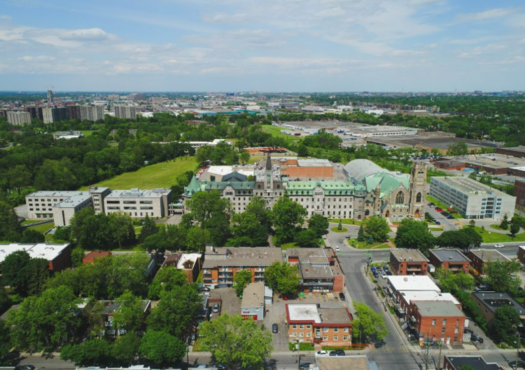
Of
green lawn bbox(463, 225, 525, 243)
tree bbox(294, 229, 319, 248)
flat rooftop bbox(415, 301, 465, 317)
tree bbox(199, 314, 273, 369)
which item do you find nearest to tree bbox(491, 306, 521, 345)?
flat rooftop bbox(415, 301, 465, 317)

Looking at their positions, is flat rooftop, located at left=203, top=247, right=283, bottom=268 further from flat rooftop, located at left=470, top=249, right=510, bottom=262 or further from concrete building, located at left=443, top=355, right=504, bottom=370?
flat rooftop, located at left=470, top=249, right=510, bottom=262

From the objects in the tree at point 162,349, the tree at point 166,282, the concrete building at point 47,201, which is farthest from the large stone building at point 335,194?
the tree at point 162,349

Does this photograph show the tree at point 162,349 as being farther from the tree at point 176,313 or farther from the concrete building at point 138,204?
the concrete building at point 138,204

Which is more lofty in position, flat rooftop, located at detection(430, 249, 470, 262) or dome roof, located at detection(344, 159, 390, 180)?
dome roof, located at detection(344, 159, 390, 180)

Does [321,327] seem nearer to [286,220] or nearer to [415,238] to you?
[415,238]

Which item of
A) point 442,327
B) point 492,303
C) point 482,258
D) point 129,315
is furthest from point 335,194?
point 129,315

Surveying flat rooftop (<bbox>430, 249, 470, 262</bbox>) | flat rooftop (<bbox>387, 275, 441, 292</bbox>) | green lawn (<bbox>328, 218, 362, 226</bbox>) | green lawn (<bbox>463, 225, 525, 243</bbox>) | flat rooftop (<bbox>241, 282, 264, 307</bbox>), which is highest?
flat rooftop (<bbox>430, 249, 470, 262</bbox>)

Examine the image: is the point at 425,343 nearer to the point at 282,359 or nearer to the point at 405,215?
the point at 282,359

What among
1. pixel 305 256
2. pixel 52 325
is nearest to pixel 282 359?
pixel 305 256
